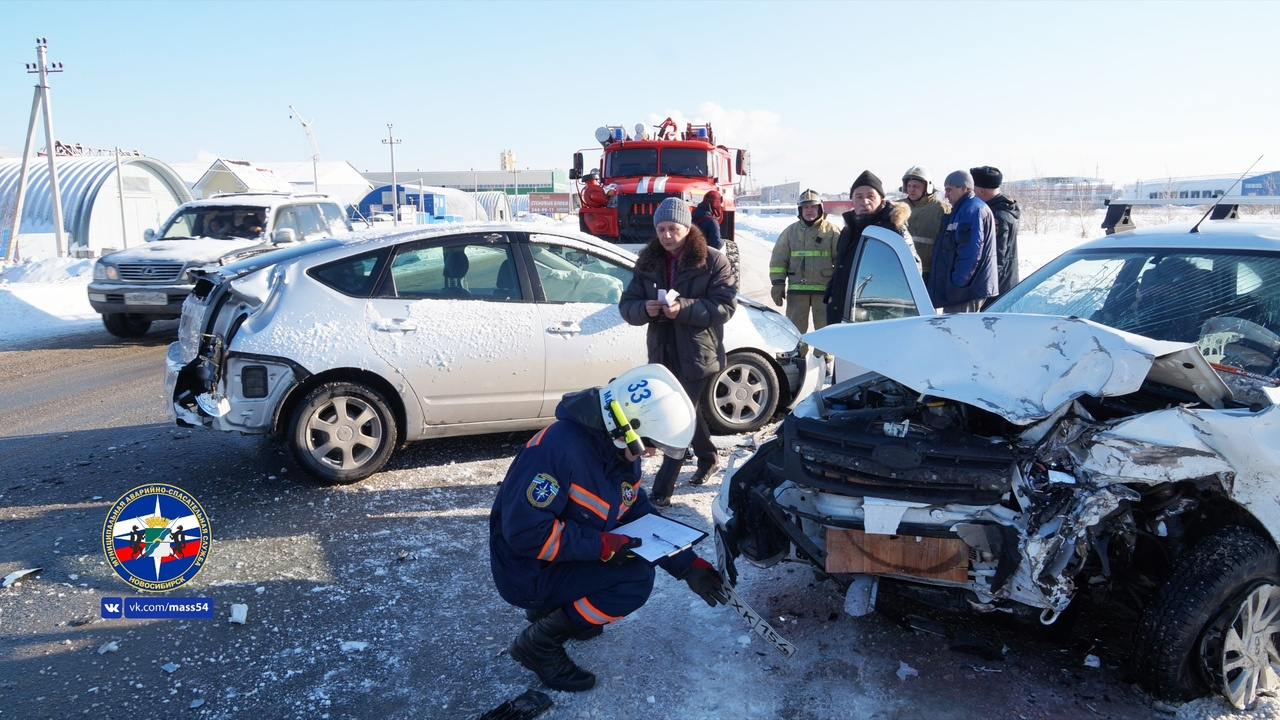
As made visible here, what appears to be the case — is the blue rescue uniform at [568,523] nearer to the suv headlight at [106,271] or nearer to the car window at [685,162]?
the suv headlight at [106,271]

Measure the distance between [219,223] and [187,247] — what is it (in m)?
0.94

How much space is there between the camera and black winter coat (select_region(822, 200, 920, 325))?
19.4 ft

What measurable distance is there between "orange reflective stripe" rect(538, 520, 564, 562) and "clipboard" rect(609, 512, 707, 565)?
33cm

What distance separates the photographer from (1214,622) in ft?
9.41

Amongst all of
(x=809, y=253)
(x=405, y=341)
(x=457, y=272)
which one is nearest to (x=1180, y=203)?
(x=809, y=253)

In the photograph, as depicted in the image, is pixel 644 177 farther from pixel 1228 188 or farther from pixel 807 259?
pixel 1228 188

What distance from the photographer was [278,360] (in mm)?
4930

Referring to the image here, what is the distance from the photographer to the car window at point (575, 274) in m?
5.77

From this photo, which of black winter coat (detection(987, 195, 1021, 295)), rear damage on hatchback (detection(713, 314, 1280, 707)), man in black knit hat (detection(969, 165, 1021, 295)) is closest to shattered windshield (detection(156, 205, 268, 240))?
man in black knit hat (detection(969, 165, 1021, 295))

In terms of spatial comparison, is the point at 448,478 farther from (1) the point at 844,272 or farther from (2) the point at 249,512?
(1) the point at 844,272

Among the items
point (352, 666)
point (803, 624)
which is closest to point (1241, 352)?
point (803, 624)

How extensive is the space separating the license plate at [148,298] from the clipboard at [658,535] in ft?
30.0

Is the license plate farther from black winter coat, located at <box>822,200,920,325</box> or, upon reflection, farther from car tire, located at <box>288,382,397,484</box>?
black winter coat, located at <box>822,200,920,325</box>

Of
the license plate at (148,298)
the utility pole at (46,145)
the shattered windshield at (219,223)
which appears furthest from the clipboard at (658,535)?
the utility pole at (46,145)
